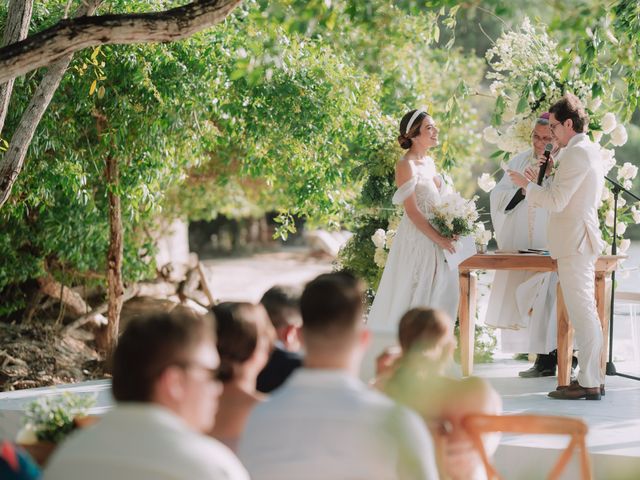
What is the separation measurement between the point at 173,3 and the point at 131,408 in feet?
19.8

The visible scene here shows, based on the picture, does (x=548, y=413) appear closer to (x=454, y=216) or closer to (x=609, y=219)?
(x=454, y=216)

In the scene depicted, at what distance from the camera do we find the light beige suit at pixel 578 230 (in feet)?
17.9

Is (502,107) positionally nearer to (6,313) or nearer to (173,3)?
(173,3)

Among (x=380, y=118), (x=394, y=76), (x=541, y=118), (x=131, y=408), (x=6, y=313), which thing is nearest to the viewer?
(x=131, y=408)

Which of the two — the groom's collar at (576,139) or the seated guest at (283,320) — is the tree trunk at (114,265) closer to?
the groom's collar at (576,139)

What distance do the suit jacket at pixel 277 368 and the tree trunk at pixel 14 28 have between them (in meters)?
2.80

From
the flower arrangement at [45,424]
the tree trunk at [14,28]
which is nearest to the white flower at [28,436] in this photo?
the flower arrangement at [45,424]

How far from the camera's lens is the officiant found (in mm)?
6503

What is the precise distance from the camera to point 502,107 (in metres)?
6.43

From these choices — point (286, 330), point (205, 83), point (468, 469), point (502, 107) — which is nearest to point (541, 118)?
point (502, 107)

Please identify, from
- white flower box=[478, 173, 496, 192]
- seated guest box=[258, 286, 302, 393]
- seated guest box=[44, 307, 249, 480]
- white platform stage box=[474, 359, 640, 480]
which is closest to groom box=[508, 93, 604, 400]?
white platform stage box=[474, 359, 640, 480]

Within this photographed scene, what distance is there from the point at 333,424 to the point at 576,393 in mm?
3950

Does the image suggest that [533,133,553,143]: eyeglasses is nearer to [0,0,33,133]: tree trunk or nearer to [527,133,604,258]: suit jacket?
[527,133,604,258]: suit jacket

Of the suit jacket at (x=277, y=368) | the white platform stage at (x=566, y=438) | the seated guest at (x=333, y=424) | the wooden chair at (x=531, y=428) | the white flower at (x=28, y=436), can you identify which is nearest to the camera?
the seated guest at (x=333, y=424)
